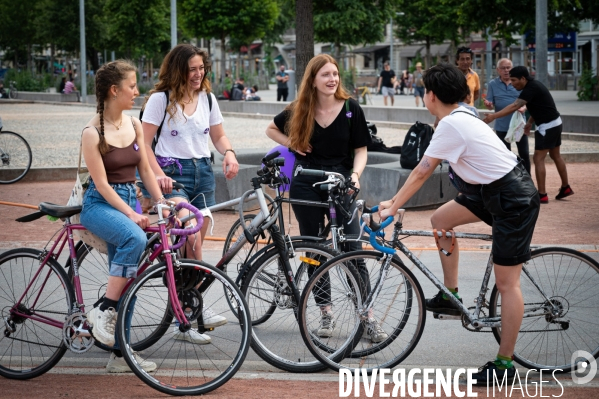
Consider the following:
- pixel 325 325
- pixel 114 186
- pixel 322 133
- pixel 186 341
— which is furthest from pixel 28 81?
pixel 325 325

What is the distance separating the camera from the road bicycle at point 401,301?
196 inches

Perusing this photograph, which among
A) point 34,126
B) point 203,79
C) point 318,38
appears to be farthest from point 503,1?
point 203,79

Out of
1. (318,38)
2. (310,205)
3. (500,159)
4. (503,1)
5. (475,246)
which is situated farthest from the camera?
(318,38)

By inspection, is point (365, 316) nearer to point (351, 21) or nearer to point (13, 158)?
point (13, 158)

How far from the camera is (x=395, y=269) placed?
196 inches

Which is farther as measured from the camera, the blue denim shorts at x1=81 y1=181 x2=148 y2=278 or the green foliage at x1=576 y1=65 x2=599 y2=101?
the green foliage at x1=576 y1=65 x2=599 y2=101

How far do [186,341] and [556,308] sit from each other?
6.83ft

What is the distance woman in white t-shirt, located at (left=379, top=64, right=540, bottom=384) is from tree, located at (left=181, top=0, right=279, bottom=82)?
43862 mm

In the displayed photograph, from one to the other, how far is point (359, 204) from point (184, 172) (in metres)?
1.31

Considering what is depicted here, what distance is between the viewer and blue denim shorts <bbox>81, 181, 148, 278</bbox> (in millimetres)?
4871

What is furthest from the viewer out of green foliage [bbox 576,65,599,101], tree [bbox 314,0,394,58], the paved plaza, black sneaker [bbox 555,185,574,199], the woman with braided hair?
tree [bbox 314,0,394,58]

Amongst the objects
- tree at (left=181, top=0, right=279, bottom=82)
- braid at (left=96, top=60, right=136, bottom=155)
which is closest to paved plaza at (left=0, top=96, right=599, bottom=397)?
braid at (left=96, top=60, right=136, bottom=155)

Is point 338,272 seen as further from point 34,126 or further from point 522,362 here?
point 34,126

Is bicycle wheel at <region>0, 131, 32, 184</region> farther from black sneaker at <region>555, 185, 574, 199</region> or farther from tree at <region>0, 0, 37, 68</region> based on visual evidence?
tree at <region>0, 0, 37, 68</region>
